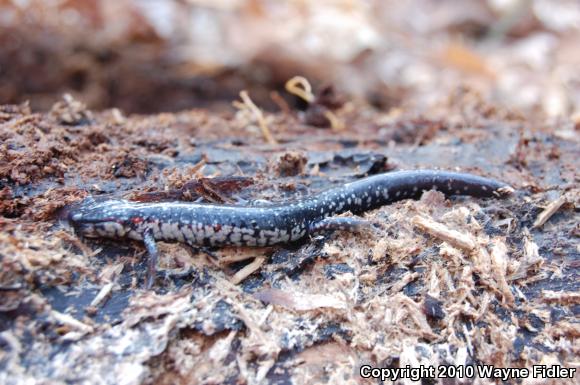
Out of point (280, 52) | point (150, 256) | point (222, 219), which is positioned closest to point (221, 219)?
point (222, 219)

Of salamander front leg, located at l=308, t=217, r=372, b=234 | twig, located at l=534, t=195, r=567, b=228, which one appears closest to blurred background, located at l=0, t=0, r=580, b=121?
twig, located at l=534, t=195, r=567, b=228

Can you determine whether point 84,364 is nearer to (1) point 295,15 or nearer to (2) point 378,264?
(2) point 378,264

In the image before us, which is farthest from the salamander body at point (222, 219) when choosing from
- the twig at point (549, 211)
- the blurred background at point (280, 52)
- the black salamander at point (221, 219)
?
the blurred background at point (280, 52)

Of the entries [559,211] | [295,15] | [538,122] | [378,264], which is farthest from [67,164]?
[295,15]

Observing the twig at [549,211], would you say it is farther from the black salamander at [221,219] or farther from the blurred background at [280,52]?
the blurred background at [280,52]

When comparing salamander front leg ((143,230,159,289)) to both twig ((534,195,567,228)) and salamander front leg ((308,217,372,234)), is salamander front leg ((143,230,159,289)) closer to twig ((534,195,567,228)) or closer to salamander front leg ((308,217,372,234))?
salamander front leg ((308,217,372,234))
